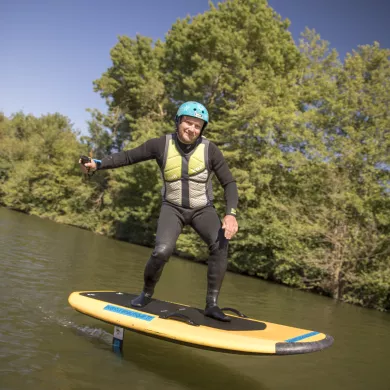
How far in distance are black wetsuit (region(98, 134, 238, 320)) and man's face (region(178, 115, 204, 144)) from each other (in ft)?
0.31

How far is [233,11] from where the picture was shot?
23.7 metres

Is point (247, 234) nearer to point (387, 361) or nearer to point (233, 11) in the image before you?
point (387, 361)

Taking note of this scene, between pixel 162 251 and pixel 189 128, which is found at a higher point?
pixel 189 128

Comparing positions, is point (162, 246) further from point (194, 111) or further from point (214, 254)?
point (194, 111)

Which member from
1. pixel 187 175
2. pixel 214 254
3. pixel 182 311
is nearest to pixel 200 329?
pixel 182 311

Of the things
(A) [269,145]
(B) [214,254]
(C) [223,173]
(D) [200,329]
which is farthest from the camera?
(A) [269,145]

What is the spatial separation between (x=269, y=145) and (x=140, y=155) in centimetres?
1556

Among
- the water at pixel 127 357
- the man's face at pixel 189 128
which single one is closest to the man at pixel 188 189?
the man's face at pixel 189 128

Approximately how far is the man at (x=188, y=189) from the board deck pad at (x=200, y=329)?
22cm

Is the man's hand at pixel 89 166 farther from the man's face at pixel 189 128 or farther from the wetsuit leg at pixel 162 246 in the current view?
the man's face at pixel 189 128

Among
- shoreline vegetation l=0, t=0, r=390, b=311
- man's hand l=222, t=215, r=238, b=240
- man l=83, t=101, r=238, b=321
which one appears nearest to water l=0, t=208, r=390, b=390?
man l=83, t=101, r=238, b=321

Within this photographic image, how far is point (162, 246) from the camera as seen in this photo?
434 cm

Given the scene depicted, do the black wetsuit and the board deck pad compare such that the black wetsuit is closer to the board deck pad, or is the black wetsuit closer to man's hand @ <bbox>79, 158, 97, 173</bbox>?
man's hand @ <bbox>79, 158, 97, 173</bbox>

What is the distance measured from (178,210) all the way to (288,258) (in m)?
11.1
